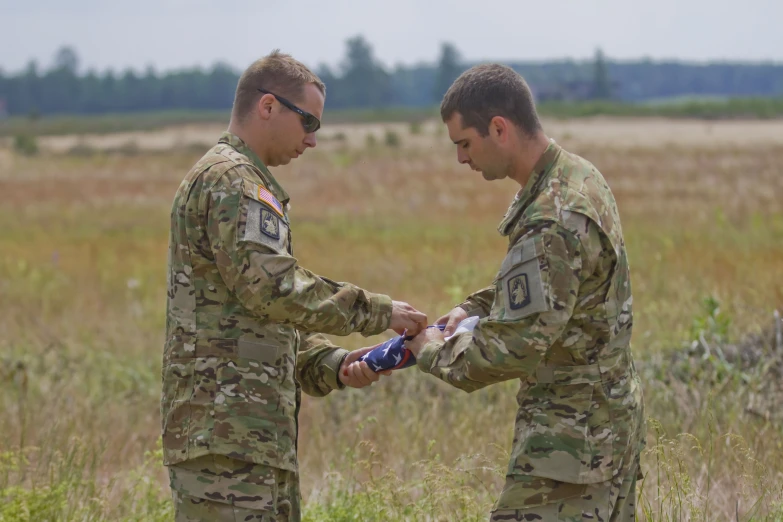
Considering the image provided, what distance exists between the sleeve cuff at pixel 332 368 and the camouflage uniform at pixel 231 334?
475 mm

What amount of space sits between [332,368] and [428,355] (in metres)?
0.69

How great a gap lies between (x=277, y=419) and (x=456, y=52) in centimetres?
15135

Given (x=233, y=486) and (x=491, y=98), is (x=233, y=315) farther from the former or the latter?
(x=491, y=98)

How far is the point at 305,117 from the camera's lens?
140 inches

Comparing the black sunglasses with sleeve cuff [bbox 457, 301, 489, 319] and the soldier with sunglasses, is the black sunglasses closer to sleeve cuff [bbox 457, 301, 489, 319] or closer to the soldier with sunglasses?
the soldier with sunglasses

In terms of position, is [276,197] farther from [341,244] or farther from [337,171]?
[337,171]

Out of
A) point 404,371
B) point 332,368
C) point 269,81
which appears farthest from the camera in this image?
point 404,371

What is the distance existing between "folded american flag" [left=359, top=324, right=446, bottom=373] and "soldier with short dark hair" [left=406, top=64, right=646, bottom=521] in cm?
46

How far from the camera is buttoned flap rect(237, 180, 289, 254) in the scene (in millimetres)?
3258

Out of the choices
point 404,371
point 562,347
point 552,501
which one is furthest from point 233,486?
point 404,371

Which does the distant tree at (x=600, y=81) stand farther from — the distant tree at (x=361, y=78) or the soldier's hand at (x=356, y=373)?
the soldier's hand at (x=356, y=373)

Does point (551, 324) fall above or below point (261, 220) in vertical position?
below

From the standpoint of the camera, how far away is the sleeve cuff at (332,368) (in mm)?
3910

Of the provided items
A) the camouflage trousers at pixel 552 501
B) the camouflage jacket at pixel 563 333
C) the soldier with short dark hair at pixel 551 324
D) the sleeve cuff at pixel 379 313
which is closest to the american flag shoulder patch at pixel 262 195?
the sleeve cuff at pixel 379 313
